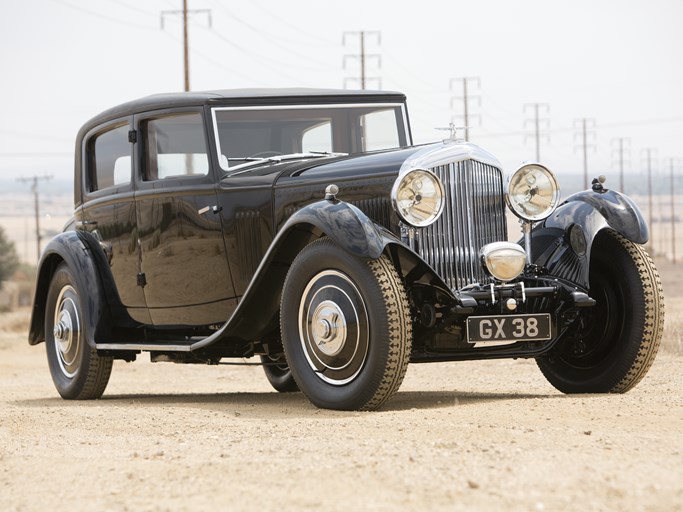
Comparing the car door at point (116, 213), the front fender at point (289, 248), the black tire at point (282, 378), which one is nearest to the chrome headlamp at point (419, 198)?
the front fender at point (289, 248)

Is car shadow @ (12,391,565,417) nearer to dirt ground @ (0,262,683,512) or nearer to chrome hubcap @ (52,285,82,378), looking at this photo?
dirt ground @ (0,262,683,512)

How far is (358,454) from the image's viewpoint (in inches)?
183

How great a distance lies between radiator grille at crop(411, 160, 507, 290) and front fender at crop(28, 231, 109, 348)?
2.82 metres

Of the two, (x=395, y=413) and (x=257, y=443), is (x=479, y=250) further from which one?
(x=257, y=443)

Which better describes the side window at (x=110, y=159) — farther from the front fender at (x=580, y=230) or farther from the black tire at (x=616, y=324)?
the black tire at (x=616, y=324)

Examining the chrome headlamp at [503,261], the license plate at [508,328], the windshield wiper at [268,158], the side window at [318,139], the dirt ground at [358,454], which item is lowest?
the dirt ground at [358,454]

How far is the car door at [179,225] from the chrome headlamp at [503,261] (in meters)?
1.79

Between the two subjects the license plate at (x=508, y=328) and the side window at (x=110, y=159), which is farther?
the side window at (x=110, y=159)

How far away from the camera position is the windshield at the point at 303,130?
25.5 feet

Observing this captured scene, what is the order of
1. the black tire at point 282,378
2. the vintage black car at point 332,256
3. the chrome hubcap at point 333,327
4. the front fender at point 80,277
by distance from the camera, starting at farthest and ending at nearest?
the black tire at point 282,378, the front fender at point 80,277, the vintage black car at point 332,256, the chrome hubcap at point 333,327

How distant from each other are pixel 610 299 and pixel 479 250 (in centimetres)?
91

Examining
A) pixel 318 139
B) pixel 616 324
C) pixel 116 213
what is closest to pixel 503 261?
pixel 616 324

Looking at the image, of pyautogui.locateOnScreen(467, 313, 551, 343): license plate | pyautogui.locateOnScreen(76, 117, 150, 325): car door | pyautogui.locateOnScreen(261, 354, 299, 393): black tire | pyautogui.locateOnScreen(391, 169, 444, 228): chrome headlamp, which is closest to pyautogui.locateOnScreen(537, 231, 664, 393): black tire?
pyautogui.locateOnScreen(467, 313, 551, 343): license plate

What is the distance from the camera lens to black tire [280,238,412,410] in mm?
6016
